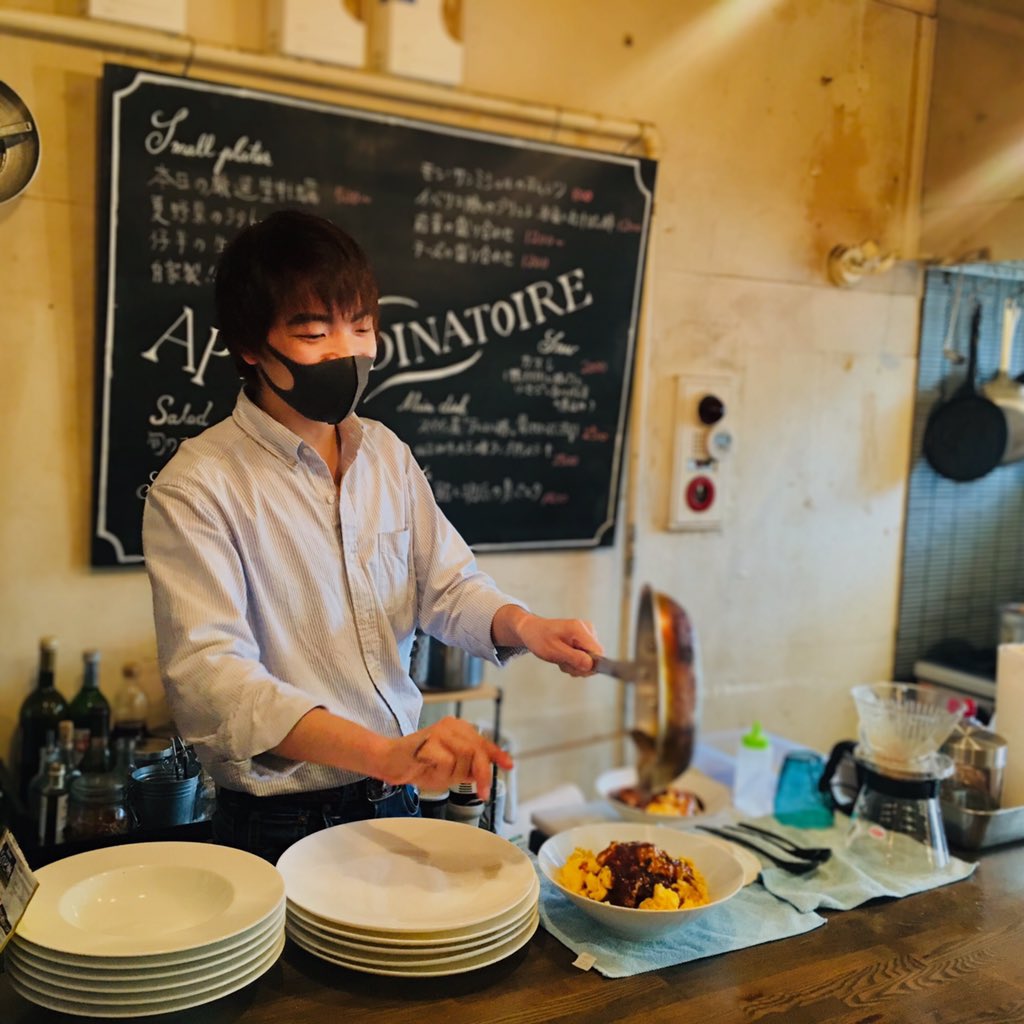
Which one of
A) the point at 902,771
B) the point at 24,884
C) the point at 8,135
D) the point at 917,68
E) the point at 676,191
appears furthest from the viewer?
the point at 917,68

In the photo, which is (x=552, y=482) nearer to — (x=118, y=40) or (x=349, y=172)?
(x=349, y=172)

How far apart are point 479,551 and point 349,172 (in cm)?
99

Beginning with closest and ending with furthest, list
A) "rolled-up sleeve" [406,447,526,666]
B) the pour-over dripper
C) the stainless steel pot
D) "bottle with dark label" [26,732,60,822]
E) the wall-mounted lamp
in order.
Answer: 1. "rolled-up sleeve" [406,447,526,666]
2. the pour-over dripper
3. "bottle with dark label" [26,732,60,822]
4. the stainless steel pot
5. the wall-mounted lamp

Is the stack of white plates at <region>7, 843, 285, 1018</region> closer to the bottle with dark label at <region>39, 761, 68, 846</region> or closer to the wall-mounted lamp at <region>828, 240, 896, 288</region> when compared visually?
the bottle with dark label at <region>39, 761, 68, 846</region>

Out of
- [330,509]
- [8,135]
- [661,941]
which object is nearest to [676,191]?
[8,135]

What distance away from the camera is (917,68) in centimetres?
341

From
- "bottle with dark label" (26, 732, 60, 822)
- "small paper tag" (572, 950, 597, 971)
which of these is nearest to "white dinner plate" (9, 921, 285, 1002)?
"small paper tag" (572, 950, 597, 971)

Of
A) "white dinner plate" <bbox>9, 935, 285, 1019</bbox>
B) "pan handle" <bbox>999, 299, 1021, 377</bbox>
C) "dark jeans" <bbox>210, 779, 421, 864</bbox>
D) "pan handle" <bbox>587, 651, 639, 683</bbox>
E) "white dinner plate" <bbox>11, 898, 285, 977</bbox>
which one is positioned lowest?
"white dinner plate" <bbox>9, 935, 285, 1019</bbox>

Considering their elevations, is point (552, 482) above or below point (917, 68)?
below

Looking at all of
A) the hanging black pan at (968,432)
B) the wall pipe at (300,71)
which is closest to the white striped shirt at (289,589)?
the wall pipe at (300,71)

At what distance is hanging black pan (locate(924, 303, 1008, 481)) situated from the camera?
11.5 ft

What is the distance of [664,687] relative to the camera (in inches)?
51.9

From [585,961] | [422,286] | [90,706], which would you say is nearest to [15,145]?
[422,286]

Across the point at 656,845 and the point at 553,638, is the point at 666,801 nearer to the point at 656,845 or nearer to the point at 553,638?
the point at 656,845
